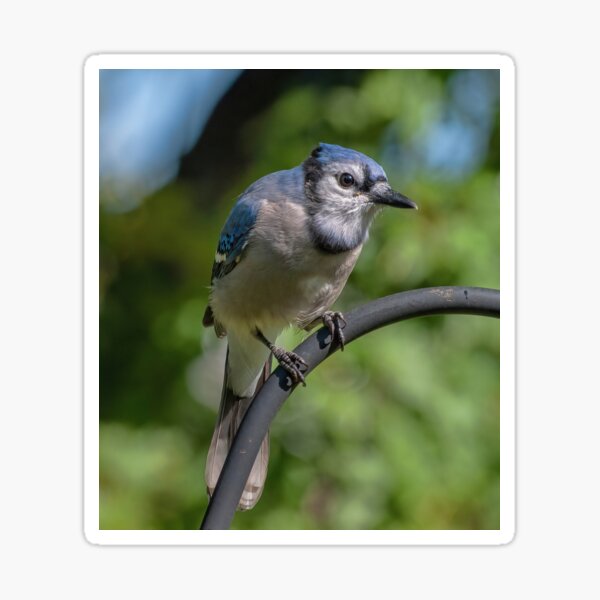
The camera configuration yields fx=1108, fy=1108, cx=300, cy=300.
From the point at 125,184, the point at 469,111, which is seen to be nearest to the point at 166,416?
the point at 125,184

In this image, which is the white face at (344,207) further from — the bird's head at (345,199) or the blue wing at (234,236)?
the blue wing at (234,236)

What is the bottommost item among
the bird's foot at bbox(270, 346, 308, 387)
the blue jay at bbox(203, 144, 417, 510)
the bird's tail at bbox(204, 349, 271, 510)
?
the bird's tail at bbox(204, 349, 271, 510)

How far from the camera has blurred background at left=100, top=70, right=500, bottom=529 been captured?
12.2 ft

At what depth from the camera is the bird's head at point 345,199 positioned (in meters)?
3.43

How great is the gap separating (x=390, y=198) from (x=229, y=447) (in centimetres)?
92

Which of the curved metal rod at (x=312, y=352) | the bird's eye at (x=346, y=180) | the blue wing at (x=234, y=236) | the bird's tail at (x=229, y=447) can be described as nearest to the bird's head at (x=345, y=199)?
the bird's eye at (x=346, y=180)

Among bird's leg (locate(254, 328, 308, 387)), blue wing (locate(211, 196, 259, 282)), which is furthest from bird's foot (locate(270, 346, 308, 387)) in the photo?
blue wing (locate(211, 196, 259, 282))

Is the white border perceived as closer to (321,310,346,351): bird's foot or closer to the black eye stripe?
the black eye stripe
